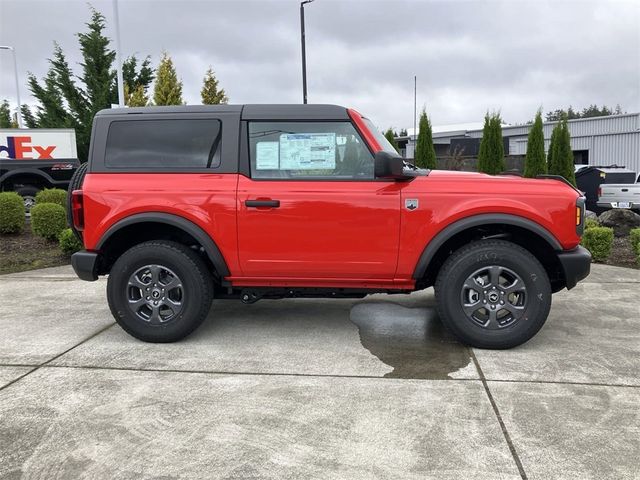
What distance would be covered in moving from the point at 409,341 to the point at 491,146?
Result: 1170 centimetres

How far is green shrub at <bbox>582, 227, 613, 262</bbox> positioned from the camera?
7.53 meters

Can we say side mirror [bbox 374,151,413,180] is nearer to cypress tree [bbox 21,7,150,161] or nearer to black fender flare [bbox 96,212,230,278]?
black fender flare [bbox 96,212,230,278]

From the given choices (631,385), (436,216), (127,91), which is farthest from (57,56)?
(631,385)

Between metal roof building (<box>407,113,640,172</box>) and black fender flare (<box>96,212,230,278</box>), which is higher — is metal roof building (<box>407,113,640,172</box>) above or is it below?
above

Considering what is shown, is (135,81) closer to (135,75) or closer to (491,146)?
(135,75)

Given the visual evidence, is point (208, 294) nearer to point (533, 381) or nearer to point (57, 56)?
point (533, 381)

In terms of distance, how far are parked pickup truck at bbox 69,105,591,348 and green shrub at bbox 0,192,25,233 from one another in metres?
5.54

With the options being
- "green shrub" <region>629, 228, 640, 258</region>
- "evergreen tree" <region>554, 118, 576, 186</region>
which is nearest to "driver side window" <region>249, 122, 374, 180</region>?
"green shrub" <region>629, 228, 640, 258</region>

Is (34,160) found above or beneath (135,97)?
beneath

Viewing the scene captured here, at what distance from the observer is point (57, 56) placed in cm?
2234

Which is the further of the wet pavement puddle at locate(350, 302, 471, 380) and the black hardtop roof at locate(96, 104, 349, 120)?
the black hardtop roof at locate(96, 104, 349, 120)

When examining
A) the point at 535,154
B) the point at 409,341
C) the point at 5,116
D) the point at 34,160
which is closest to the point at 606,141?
the point at 535,154

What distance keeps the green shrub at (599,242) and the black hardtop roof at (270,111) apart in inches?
208

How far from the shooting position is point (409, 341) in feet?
14.1
